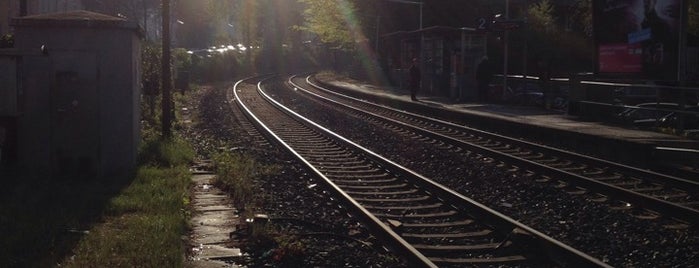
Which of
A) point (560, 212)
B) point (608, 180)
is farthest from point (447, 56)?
point (560, 212)

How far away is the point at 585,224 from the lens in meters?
9.47

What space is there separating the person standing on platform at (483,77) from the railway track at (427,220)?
52.9ft

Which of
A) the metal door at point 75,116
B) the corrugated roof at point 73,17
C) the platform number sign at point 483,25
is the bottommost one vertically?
the metal door at point 75,116

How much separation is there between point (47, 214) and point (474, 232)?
14.4 feet

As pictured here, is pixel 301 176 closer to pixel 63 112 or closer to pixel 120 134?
pixel 120 134

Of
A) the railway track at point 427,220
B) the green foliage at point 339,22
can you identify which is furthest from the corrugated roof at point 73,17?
the green foliage at point 339,22

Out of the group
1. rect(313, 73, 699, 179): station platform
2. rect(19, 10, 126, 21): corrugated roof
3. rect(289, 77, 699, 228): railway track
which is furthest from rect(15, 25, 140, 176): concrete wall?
rect(313, 73, 699, 179): station platform

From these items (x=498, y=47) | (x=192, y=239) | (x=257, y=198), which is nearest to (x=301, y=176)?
(x=257, y=198)

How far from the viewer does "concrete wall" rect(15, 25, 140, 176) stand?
11930 millimetres

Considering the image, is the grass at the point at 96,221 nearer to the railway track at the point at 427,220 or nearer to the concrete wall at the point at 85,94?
the concrete wall at the point at 85,94

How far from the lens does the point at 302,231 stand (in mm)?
8961

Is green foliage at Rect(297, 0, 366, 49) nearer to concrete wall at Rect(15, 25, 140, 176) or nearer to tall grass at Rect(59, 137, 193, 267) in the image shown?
tall grass at Rect(59, 137, 193, 267)

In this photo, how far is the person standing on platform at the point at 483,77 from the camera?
102 feet

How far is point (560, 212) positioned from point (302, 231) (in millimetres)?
3172
